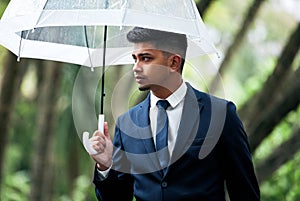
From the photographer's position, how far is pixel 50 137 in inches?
384

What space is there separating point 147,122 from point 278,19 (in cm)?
1689

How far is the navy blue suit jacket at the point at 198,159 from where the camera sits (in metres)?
3.71

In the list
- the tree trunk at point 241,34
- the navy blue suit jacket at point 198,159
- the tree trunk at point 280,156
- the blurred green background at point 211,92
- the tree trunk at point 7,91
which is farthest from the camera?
the tree trunk at point 241,34

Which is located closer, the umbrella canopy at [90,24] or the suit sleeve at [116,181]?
the umbrella canopy at [90,24]

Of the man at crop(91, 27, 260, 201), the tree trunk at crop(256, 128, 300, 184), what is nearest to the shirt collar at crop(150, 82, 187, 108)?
the man at crop(91, 27, 260, 201)

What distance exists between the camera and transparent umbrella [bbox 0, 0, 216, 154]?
12.3ft

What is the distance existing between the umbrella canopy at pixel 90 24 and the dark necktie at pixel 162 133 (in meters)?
0.36

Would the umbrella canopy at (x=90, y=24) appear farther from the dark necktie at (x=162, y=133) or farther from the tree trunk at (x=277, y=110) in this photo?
the tree trunk at (x=277, y=110)

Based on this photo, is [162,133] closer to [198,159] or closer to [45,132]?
[198,159]

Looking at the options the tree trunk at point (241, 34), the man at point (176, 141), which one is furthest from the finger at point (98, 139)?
the tree trunk at point (241, 34)

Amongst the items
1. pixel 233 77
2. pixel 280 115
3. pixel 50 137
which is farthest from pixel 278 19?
pixel 280 115

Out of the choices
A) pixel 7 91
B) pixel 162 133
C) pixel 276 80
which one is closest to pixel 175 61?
pixel 162 133

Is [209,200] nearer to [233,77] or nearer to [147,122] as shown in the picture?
[147,122]

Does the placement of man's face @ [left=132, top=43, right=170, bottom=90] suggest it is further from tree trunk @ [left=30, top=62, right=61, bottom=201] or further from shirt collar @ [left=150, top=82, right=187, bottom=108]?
tree trunk @ [left=30, top=62, right=61, bottom=201]
